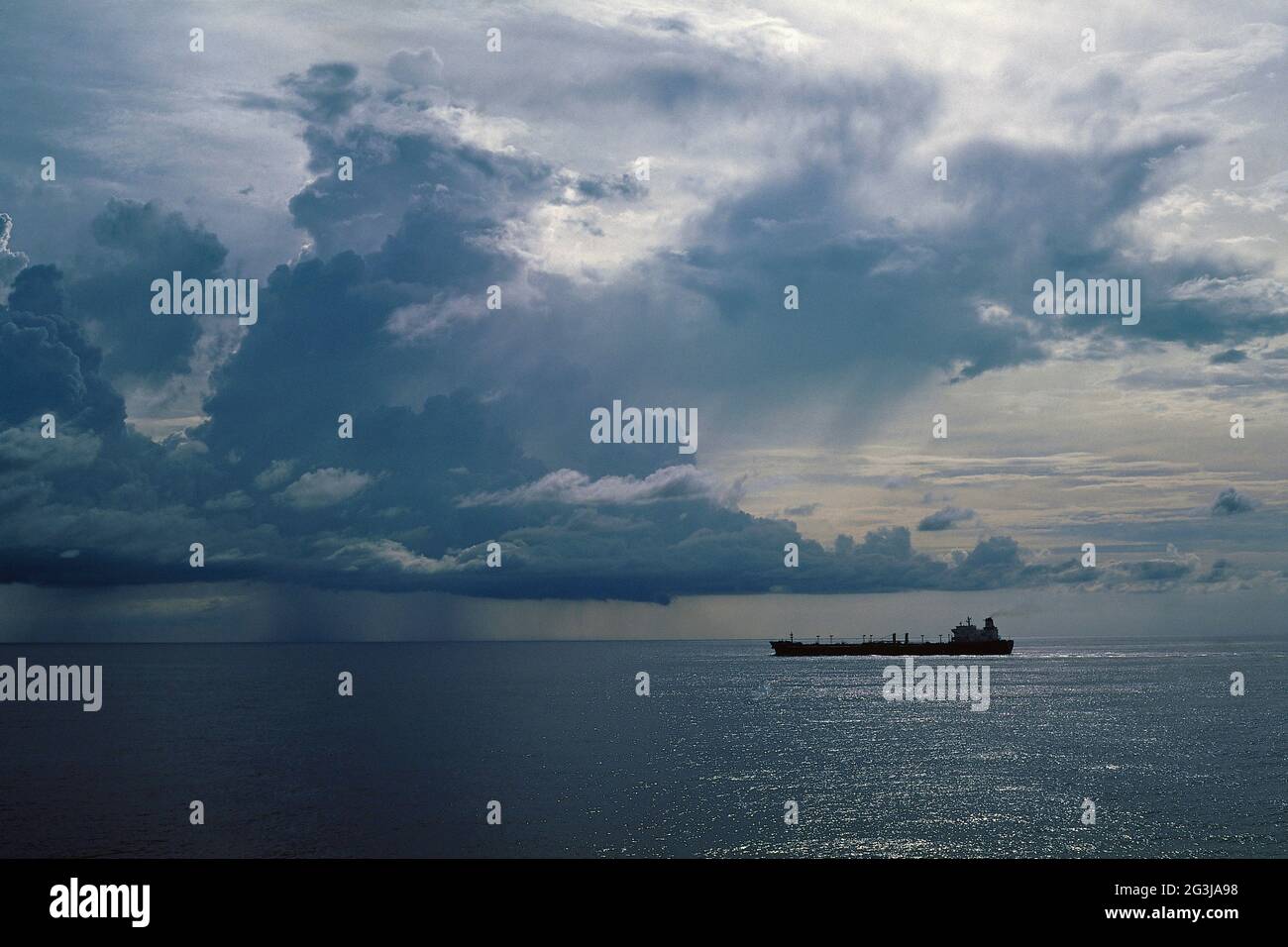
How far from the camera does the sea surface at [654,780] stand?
173 feet

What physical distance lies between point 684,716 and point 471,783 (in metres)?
51.8

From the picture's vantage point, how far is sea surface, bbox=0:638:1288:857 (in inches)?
2076

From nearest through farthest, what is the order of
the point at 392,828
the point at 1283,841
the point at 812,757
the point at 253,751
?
the point at 1283,841, the point at 392,828, the point at 812,757, the point at 253,751

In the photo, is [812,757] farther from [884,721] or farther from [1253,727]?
[1253,727]

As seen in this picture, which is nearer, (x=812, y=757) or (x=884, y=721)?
(x=812, y=757)

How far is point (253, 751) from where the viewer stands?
3479 inches

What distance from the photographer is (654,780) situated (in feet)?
228

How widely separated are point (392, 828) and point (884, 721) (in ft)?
230
